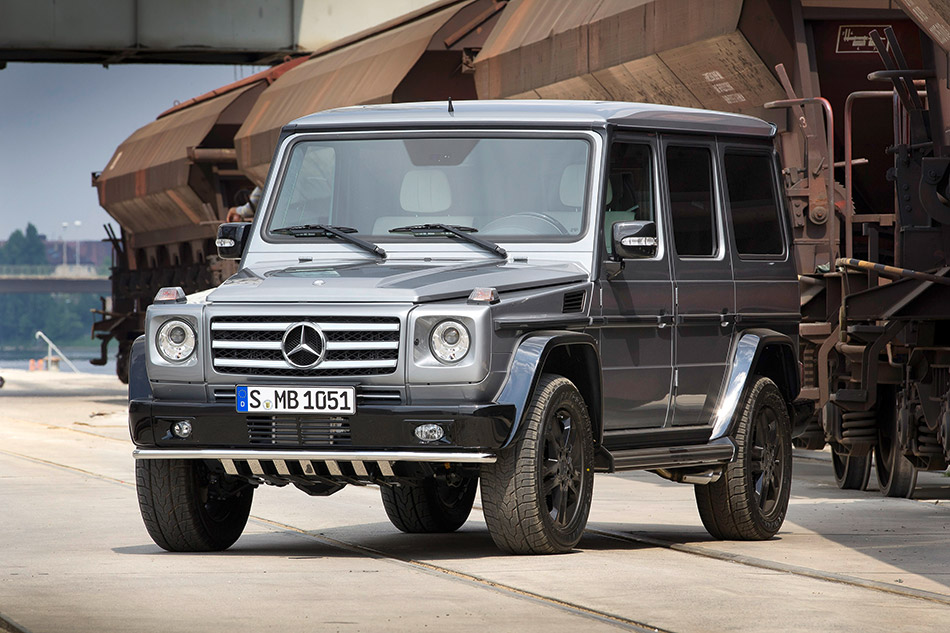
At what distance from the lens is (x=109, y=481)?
562 inches

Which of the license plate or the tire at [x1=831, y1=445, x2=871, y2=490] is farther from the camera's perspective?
the tire at [x1=831, y1=445, x2=871, y2=490]

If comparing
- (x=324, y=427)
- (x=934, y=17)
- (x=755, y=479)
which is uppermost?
(x=934, y=17)

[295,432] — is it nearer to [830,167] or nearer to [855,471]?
[855,471]

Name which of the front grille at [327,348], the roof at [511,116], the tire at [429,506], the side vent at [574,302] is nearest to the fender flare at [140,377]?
the front grille at [327,348]

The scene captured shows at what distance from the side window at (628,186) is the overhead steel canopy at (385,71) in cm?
1467

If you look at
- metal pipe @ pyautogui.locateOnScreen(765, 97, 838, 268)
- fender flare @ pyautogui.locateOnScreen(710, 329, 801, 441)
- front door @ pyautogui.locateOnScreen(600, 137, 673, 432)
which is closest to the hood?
front door @ pyautogui.locateOnScreen(600, 137, 673, 432)

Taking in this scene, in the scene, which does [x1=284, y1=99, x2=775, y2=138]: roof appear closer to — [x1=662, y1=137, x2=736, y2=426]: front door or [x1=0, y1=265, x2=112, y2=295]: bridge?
[x1=662, y1=137, x2=736, y2=426]: front door

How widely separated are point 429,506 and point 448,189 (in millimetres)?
1944

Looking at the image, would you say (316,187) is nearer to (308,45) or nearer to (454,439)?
(454,439)

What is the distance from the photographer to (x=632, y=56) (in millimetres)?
18281

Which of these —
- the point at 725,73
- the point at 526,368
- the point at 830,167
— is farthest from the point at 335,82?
the point at 526,368

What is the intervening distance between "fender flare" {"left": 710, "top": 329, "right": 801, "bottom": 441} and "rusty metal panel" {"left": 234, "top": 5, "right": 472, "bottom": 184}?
1428 centimetres

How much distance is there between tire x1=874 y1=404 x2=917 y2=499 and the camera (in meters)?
13.1

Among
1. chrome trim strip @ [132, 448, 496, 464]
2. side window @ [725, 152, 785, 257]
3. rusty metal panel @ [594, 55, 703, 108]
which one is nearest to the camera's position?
chrome trim strip @ [132, 448, 496, 464]
